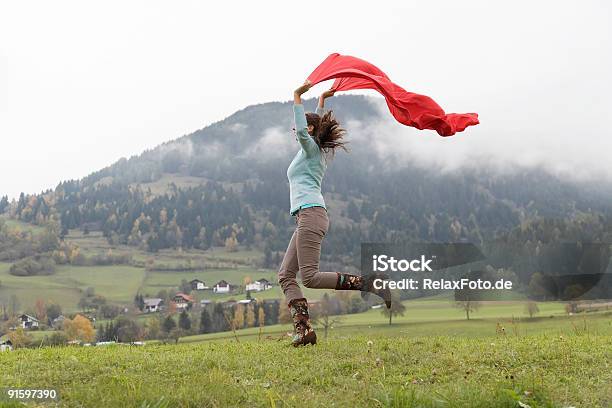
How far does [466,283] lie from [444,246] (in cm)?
138

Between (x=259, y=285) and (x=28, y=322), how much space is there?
187ft

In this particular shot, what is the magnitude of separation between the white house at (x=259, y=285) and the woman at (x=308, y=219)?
14387cm

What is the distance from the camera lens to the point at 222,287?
165 m

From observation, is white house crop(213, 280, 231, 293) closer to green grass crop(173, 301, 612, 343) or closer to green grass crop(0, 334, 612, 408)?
green grass crop(173, 301, 612, 343)

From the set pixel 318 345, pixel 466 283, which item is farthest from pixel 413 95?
pixel 466 283

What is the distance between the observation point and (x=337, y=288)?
7.56 m

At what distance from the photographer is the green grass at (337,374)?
4.75 metres

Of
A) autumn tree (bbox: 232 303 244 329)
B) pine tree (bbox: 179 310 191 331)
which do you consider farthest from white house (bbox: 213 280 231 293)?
pine tree (bbox: 179 310 191 331)

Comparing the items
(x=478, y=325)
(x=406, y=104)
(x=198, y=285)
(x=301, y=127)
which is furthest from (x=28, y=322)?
(x=301, y=127)

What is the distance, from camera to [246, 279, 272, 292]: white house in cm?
15336

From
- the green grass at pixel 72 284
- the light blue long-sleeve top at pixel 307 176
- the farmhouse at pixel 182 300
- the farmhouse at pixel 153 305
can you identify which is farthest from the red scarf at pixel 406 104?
the green grass at pixel 72 284

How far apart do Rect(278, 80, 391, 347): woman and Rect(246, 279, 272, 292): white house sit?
144 meters

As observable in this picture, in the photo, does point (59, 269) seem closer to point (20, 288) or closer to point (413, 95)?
point (20, 288)

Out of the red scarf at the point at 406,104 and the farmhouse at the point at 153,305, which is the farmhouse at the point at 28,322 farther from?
the red scarf at the point at 406,104
